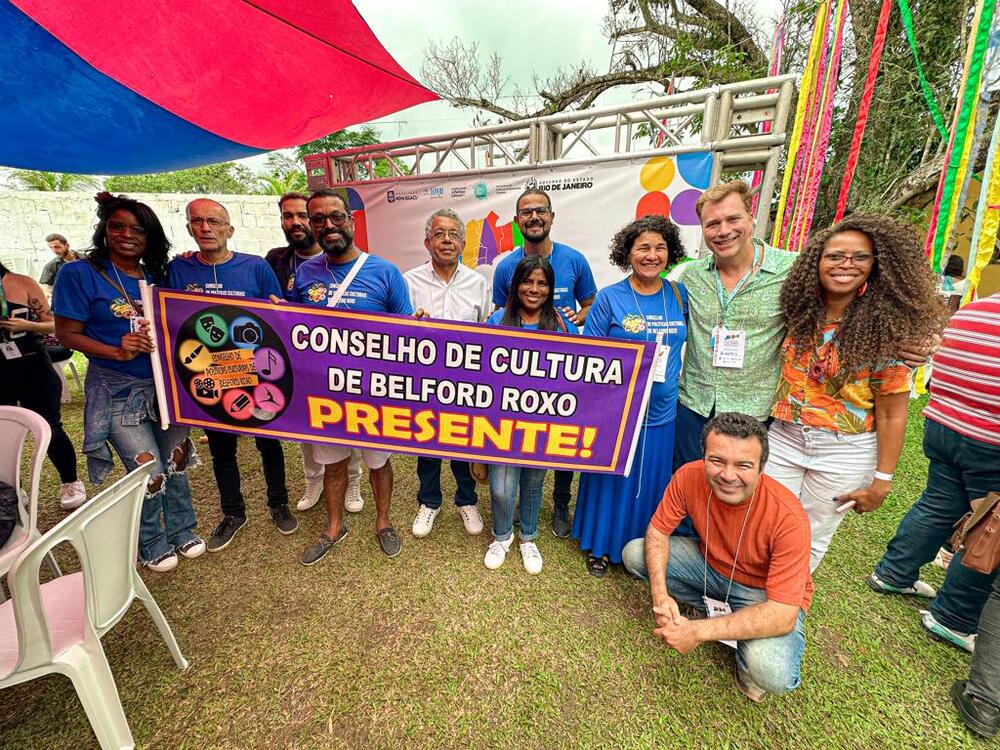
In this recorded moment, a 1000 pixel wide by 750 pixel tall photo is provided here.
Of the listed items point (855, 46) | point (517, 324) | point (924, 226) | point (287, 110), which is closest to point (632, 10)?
point (855, 46)

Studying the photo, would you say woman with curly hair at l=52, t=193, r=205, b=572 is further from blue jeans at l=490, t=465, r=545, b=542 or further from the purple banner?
blue jeans at l=490, t=465, r=545, b=542

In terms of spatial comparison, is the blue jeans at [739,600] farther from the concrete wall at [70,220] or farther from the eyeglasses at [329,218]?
the concrete wall at [70,220]

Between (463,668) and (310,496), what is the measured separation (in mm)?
1857

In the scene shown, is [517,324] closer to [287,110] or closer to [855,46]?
[287,110]

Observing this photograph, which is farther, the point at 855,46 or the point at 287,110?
the point at 855,46

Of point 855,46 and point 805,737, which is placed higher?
point 855,46

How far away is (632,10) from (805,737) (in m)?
13.7

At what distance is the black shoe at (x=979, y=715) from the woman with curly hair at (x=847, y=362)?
2.40 feet

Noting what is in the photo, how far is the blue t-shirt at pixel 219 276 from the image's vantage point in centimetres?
239

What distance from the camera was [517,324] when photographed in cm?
230

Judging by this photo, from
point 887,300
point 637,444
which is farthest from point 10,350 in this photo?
point 887,300

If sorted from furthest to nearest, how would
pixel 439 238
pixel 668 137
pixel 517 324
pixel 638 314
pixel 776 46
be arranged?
pixel 776 46, pixel 668 137, pixel 439 238, pixel 517 324, pixel 638 314

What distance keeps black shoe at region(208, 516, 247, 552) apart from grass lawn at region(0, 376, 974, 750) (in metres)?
0.07

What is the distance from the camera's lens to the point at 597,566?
2568 millimetres
